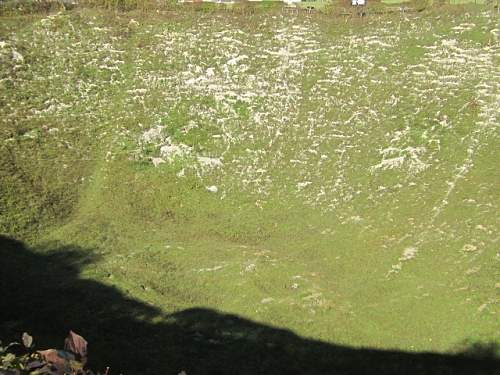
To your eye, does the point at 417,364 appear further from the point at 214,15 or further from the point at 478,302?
the point at 214,15

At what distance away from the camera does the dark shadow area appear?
29188mm

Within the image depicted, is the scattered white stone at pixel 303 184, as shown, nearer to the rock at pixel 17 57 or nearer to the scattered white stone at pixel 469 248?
the scattered white stone at pixel 469 248

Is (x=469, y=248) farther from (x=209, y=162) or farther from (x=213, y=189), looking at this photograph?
(x=209, y=162)

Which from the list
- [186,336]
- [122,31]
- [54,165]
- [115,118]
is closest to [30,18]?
[122,31]


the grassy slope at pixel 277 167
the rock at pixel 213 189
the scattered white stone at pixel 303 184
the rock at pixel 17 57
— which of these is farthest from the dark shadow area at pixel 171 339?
the rock at pixel 17 57

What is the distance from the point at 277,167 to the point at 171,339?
26.1 m

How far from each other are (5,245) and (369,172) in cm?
3363

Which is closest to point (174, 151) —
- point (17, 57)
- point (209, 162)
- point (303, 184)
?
point (209, 162)

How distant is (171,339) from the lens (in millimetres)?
31859

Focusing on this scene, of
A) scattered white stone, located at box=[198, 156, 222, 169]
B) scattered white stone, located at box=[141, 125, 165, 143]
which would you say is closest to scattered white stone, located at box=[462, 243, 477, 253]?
scattered white stone, located at box=[198, 156, 222, 169]

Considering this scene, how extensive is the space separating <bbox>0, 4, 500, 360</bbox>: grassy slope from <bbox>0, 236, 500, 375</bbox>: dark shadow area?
1590 mm

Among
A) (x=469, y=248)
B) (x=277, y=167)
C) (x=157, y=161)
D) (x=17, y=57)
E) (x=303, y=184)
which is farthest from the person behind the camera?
(x=17, y=57)

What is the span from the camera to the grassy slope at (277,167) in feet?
124

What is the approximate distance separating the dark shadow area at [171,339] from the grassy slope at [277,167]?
1590mm
